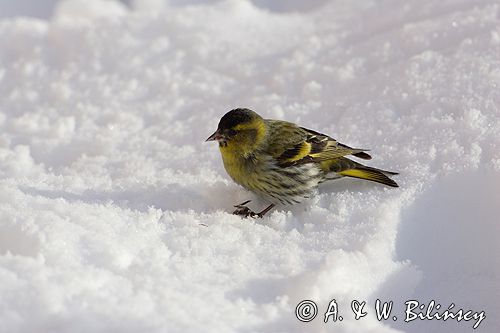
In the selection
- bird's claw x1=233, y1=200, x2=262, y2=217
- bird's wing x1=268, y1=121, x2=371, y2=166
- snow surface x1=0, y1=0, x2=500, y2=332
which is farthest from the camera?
bird's wing x1=268, y1=121, x2=371, y2=166

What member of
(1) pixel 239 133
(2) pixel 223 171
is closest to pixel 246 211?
(1) pixel 239 133

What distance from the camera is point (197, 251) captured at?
307cm

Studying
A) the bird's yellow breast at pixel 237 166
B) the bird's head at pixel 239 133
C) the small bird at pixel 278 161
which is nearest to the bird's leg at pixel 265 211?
the small bird at pixel 278 161

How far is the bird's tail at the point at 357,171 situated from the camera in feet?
12.0

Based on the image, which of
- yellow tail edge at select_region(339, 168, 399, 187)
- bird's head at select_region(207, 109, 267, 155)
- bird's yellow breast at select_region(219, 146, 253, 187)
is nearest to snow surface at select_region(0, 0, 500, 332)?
yellow tail edge at select_region(339, 168, 399, 187)

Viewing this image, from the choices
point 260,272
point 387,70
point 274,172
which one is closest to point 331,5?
point 387,70

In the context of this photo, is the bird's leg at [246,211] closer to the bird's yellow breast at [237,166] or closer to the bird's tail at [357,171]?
the bird's yellow breast at [237,166]

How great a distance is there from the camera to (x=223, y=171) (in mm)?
4145

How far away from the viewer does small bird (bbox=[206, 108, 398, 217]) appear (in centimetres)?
365

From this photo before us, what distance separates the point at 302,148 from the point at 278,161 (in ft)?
0.52

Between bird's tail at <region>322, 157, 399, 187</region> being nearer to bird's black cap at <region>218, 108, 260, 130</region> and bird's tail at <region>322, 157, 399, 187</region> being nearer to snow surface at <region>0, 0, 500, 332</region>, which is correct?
snow surface at <region>0, 0, 500, 332</region>

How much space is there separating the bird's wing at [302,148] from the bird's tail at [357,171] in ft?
0.16

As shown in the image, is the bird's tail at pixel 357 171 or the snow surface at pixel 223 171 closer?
the snow surface at pixel 223 171

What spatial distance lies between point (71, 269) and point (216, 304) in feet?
1.86
